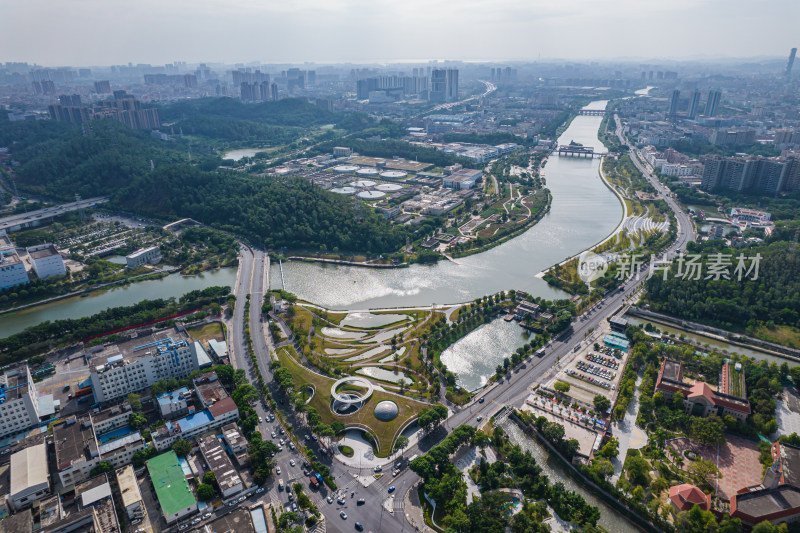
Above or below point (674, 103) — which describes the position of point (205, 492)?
below

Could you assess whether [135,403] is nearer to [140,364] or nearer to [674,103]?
[140,364]

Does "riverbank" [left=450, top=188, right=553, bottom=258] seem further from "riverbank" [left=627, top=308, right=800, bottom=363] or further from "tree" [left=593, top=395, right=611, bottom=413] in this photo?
"tree" [left=593, top=395, right=611, bottom=413]

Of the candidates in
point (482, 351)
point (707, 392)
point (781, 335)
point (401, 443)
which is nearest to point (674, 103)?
point (781, 335)

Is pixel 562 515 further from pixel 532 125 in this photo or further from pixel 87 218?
pixel 532 125

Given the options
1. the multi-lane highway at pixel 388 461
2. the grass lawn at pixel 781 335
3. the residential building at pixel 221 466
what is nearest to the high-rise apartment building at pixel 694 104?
the multi-lane highway at pixel 388 461

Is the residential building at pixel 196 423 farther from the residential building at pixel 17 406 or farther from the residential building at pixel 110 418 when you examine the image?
the residential building at pixel 17 406

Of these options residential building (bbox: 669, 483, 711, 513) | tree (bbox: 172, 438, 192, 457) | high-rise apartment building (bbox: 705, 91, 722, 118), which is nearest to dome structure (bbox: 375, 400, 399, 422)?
tree (bbox: 172, 438, 192, 457)

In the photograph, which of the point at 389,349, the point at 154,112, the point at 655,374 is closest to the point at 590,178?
the point at 655,374

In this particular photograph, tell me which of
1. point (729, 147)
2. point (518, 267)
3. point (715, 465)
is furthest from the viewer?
point (729, 147)
